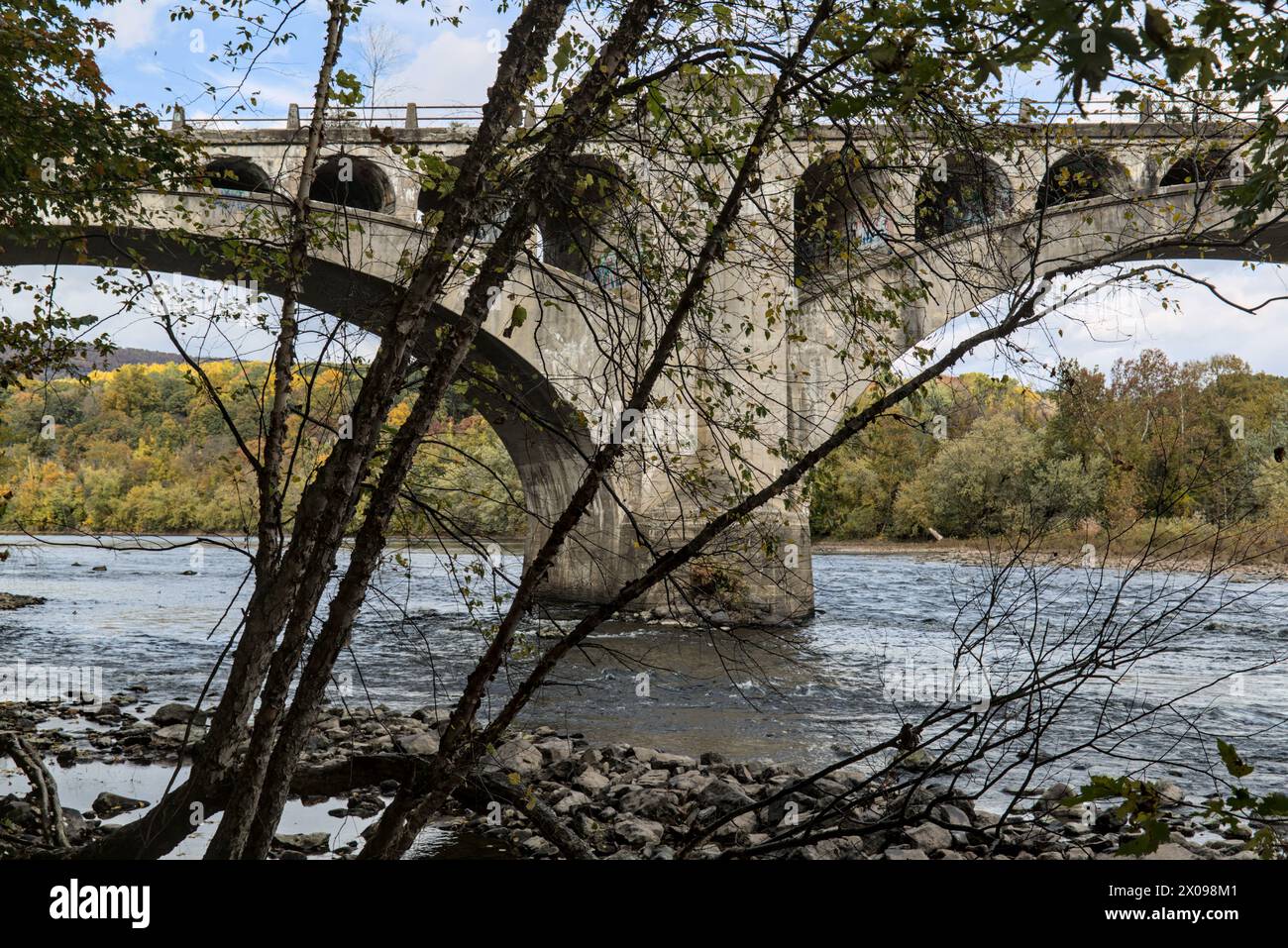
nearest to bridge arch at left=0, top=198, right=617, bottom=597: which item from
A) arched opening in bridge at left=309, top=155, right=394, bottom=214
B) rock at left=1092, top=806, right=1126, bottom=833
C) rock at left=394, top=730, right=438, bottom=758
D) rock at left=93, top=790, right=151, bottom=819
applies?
rock at left=394, top=730, right=438, bottom=758

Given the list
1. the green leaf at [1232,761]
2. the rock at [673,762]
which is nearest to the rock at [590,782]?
the rock at [673,762]

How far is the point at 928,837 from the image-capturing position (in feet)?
17.5

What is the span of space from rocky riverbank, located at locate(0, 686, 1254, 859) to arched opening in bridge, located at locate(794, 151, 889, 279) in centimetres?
180

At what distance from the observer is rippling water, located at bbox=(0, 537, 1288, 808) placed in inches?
294

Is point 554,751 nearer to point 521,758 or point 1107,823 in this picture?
point 521,758

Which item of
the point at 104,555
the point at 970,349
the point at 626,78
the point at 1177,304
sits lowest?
the point at 104,555

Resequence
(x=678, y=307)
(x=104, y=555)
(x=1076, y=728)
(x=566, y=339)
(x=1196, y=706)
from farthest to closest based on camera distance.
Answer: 1. (x=104, y=555)
2. (x=566, y=339)
3. (x=1196, y=706)
4. (x=1076, y=728)
5. (x=678, y=307)

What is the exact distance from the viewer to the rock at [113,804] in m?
5.76

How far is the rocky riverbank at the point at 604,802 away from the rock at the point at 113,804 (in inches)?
0.5

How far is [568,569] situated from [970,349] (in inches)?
606

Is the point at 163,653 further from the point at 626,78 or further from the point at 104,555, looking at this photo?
the point at 104,555

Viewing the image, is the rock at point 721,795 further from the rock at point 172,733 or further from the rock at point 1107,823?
the rock at point 172,733
